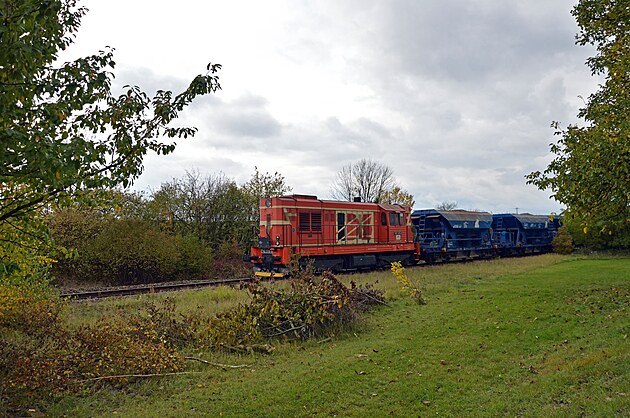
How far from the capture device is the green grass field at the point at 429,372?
636cm

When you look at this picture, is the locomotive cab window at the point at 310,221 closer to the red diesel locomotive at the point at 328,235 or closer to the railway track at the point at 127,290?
the red diesel locomotive at the point at 328,235

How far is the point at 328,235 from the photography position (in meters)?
21.9

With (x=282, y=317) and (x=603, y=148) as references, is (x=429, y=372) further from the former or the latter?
(x=603, y=148)

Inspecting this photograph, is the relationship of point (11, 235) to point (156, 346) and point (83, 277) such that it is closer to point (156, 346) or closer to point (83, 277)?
point (156, 346)

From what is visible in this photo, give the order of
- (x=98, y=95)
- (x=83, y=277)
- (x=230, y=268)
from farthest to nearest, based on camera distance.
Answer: (x=230, y=268), (x=83, y=277), (x=98, y=95)

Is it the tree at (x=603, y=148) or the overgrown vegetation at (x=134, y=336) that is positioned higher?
the tree at (x=603, y=148)

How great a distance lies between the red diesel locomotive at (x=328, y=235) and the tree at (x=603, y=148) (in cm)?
974

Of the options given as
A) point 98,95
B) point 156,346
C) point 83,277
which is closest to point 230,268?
point 83,277

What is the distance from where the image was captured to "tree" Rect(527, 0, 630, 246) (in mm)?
11266

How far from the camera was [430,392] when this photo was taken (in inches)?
275

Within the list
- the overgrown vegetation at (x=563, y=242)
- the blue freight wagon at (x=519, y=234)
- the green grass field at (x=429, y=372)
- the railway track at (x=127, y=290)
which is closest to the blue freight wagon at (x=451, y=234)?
the blue freight wagon at (x=519, y=234)

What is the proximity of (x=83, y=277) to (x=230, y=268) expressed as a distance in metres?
7.70

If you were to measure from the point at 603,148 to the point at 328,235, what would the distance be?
12575 millimetres

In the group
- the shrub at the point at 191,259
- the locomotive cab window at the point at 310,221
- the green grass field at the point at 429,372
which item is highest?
the locomotive cab window at the point at 310,221
